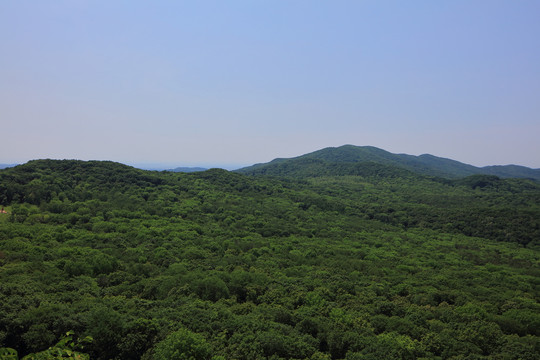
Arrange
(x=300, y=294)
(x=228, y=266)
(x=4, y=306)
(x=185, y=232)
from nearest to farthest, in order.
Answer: (x=4, y=306) < (x=300, y=294) < (x=228, y=266) < (x=185, y=232)

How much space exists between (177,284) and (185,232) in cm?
2713

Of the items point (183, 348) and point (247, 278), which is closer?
point (183, 348)

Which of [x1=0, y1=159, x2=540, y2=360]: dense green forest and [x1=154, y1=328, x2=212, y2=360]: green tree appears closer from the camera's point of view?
[x1=154, y1=328, x2=212, y2=360]: green tree

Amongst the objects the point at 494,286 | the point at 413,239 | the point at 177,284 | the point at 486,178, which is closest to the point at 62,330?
the point at 177,284

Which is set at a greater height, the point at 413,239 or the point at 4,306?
the point at 4,306

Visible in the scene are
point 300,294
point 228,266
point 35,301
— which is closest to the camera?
point 35,301

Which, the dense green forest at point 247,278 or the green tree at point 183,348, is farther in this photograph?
the dense green forest at point 247,278

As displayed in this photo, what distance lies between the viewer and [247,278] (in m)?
36.8

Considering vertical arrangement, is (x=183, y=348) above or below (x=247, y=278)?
above

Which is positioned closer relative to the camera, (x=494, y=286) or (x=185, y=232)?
(x=494, y=286)

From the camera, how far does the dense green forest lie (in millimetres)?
22000

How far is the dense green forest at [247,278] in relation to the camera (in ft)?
72.2

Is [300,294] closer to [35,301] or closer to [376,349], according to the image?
[376,349]

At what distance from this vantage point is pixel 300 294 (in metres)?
32.2
